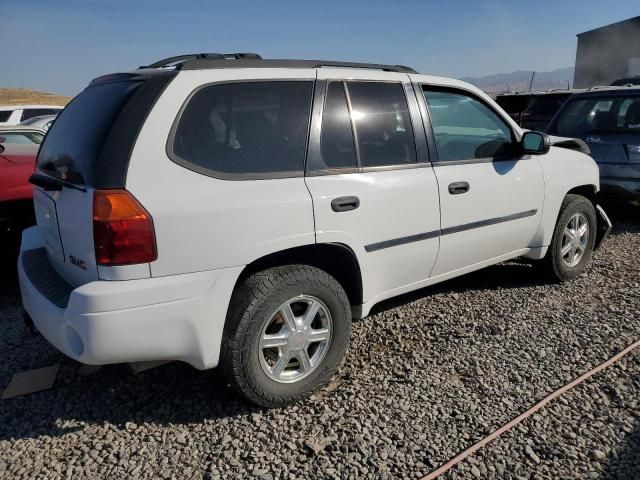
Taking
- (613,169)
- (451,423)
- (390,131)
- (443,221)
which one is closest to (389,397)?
(451,423)

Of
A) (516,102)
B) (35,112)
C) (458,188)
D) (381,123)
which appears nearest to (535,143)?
(458,188)

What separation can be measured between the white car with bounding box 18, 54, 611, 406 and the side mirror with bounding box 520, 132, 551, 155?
1.30 ft

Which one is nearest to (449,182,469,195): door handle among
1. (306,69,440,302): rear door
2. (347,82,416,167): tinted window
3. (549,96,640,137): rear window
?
(306,69,440,302): rear door

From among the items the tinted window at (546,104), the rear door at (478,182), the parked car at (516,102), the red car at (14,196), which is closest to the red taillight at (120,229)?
the rear door at (478,182)

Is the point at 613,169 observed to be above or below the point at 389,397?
above

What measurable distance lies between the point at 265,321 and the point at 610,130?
5663 millimetres

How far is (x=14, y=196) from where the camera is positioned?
4297mm

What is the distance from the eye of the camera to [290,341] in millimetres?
2836

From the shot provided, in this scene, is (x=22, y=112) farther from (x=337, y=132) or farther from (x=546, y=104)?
(x=337, y=132)

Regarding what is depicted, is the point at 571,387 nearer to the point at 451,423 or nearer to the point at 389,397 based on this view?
the point at 451,423

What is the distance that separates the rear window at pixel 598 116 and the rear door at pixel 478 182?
3175 mm

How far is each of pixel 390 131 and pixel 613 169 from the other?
415cm

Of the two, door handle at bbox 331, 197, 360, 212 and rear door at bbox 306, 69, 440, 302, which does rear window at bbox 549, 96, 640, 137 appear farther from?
door handle at bbox 331, 197, 360, 212

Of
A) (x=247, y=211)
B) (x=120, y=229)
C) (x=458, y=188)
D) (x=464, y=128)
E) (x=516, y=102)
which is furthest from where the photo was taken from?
(x=516, y=102)
